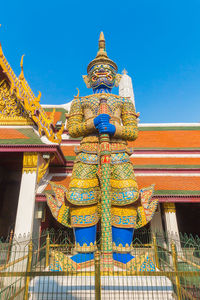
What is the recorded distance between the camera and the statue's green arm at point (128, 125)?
14.1ft

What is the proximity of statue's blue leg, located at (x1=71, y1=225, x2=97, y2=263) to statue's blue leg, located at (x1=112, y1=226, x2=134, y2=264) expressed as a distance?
45cm

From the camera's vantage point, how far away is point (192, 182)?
6992 mm

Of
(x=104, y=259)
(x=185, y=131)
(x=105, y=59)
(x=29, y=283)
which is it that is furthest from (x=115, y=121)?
(x=185, y=131)

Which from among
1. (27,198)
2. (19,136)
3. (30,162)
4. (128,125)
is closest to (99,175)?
(128,125)

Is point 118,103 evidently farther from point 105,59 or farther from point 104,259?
point 104,259

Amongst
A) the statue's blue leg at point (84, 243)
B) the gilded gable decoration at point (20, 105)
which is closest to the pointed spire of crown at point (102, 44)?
the gilded gable decoration at point (20, 105)

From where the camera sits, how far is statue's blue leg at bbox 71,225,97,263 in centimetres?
357

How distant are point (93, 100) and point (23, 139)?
2914 millimetres

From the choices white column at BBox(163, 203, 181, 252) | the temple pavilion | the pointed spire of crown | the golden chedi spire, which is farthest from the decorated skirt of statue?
white column at BBox(163, 203, 181, 252)

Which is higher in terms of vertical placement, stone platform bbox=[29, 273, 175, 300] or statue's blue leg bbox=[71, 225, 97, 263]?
statue's blue leg bbox=[71, 225, 97, 263]

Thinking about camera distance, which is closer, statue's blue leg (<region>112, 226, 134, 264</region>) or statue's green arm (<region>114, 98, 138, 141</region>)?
statue's blue leg (<region>112, 226, 134, 264</region>)

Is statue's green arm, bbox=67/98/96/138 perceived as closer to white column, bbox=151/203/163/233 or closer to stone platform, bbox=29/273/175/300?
stone platform, bbox=29/273/175/300

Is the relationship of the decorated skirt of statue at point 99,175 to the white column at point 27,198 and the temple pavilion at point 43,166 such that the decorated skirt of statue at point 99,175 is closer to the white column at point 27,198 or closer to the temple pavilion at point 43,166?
the temple pavilion at point 43,166

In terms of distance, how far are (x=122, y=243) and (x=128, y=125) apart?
8.75 ft
